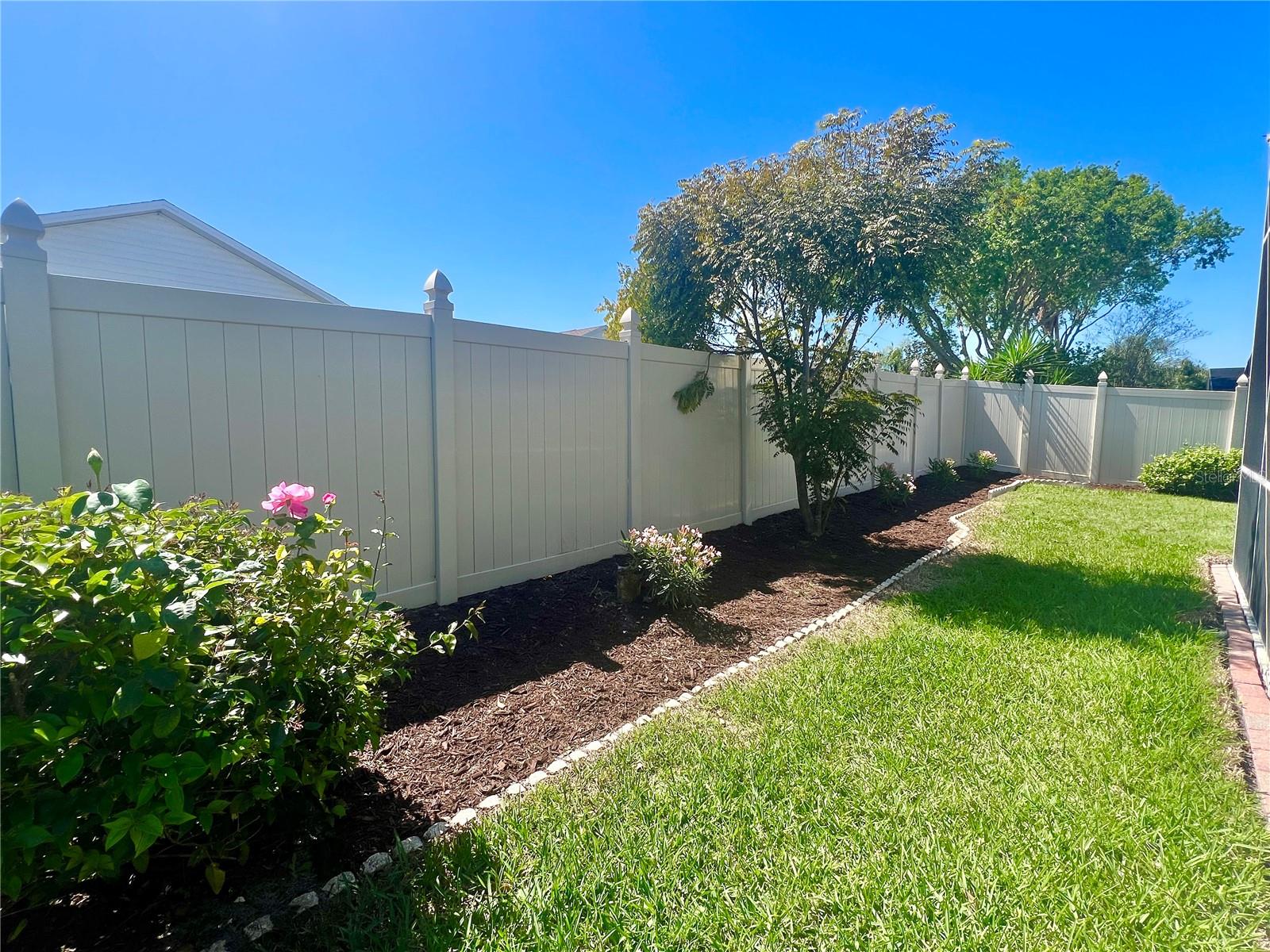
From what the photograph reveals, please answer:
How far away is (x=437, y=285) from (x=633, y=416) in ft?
7.12

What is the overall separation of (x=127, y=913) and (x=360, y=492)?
2.30m

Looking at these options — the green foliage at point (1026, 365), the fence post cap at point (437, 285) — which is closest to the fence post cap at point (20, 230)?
the fence post cap at point (437, 285)

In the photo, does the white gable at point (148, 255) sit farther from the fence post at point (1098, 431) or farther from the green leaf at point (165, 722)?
the fence post at point (1098, 431)

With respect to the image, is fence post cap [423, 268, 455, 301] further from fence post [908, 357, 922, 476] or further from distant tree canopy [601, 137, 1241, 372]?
fence post [908, 357, 922, 476]

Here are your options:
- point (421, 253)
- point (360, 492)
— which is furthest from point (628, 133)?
point (360, 492)

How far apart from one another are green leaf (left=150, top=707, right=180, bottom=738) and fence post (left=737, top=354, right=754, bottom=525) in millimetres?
6165

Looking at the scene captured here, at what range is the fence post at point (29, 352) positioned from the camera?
8.09 ft

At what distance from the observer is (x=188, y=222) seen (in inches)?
348

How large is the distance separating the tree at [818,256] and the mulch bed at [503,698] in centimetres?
149

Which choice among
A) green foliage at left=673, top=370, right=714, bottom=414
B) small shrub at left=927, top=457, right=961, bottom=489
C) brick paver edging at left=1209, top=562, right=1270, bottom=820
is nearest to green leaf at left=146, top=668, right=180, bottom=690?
brick paver edging at left=1209, top=562, right=1270, bottom=820

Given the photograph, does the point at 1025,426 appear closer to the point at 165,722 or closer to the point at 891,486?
the point at 891,486

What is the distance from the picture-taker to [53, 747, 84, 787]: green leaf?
122 cm

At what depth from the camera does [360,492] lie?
3.67 metres

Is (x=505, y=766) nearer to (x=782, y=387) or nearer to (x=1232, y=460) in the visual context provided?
(x=782, y=387)
